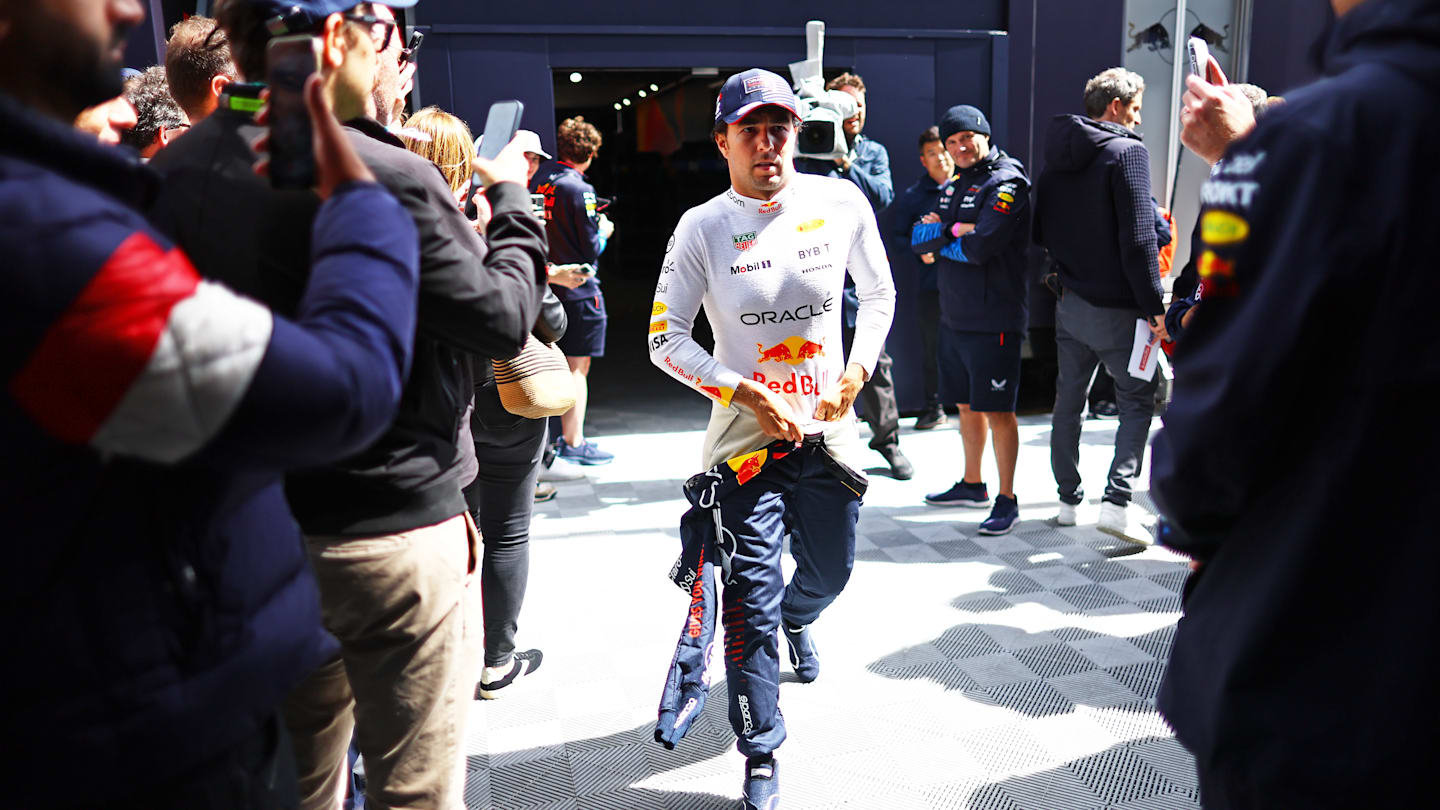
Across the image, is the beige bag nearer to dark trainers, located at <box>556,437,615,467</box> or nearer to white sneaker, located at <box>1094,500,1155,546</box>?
white sneaker, located at <box>1094,500,1155,546</box>

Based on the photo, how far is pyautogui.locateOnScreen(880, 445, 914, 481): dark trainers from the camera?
5664mm

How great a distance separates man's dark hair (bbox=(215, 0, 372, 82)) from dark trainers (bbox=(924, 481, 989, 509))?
4.21 metres

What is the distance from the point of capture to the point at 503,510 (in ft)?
10.4

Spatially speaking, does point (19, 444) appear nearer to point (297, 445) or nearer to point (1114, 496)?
point (297, 445)

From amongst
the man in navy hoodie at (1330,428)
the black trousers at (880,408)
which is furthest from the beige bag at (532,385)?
the black trousers at (880,408)

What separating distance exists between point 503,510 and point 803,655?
3.48 ft

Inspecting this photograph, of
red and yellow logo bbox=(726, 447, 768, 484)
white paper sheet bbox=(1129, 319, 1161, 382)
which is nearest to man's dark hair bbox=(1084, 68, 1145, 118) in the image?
white paper sheet bbox=(1129, 319, 1161, 382)

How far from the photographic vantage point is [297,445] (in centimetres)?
105

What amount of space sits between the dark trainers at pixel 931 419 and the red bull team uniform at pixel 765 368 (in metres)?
4.09

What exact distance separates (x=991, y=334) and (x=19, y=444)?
4.39m

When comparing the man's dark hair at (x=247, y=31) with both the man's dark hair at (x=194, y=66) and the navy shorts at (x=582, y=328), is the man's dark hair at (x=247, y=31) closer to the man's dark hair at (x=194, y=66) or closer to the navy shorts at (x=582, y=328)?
the man's dark hair at (x=194, y=66)

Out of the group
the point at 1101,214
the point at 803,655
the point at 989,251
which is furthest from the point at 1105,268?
the point at 803,655

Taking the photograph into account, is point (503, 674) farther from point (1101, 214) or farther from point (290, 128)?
point (1101, 214)

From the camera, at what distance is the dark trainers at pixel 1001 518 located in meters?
4.70
